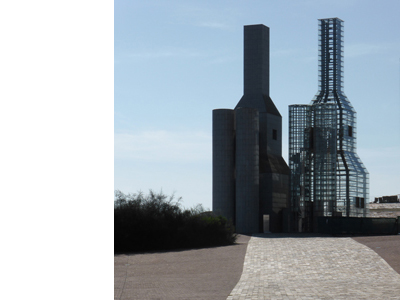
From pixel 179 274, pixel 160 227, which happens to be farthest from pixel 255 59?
pixel 179 274

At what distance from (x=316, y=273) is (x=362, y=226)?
2145 centimetres

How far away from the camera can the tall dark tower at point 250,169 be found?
48.1 m

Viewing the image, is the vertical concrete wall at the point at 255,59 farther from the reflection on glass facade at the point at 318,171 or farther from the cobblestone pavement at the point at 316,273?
the cobblestone pavement at the point at 316,273

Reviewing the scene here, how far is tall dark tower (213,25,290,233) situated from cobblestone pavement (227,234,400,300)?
60.8 ft

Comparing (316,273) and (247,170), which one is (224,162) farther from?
(316,273)

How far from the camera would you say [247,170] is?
4828 centimetres

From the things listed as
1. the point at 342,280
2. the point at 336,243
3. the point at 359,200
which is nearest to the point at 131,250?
the point at 336,243

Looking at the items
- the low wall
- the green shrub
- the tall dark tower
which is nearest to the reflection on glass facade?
the tall dark tower

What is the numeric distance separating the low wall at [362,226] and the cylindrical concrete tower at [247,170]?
8.72 m
